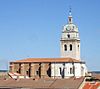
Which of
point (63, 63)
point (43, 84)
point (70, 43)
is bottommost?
point (43, 84)

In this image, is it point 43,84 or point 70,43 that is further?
point 70,43

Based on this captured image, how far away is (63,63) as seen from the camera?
81.9 metres

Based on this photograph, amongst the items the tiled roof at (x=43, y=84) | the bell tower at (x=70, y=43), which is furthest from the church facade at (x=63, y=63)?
the tiled roof at (x=43, y=84)

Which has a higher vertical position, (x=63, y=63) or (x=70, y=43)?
(x=70, y=43)

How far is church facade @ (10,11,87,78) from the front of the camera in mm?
82438

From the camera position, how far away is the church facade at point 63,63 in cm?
8244

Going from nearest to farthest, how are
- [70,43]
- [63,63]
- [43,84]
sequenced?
[43,84]
[63,63]
[70,43]

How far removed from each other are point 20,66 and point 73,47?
1241 centimetres

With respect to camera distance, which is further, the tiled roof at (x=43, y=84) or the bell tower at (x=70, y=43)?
the bell tower at (x=70, y=43)

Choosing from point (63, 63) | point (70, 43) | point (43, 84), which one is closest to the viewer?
point (43, 84)

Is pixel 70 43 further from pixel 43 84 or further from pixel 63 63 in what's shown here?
pixel 43 84

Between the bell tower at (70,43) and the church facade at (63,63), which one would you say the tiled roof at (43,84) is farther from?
the bell tower at (70,43)

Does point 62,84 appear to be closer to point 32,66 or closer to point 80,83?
point 80,83

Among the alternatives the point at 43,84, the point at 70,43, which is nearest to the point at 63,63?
the point at 70,43
